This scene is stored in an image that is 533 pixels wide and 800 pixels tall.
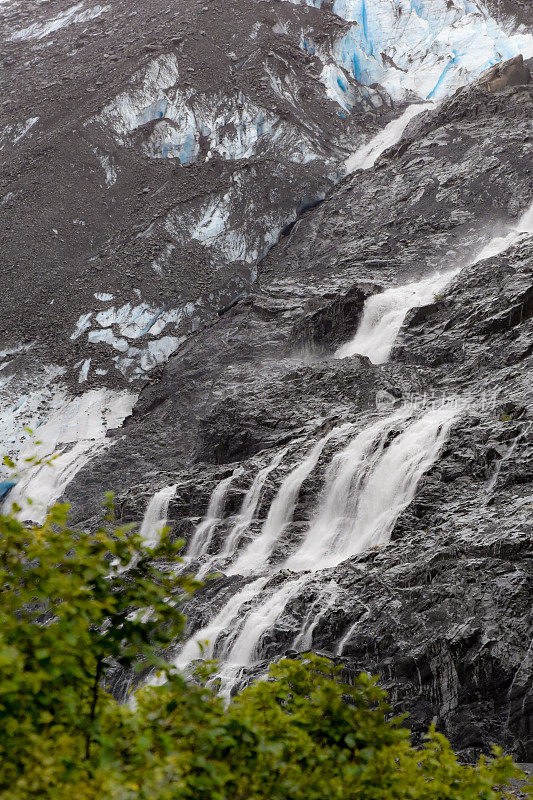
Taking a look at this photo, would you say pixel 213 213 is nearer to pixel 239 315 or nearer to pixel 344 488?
pixel 239 315

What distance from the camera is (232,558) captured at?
19.0 meters

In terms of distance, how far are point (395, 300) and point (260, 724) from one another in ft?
91.2

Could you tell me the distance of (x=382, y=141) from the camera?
47438 mm

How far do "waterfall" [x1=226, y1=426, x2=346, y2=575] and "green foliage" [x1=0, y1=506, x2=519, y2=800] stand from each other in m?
14.8

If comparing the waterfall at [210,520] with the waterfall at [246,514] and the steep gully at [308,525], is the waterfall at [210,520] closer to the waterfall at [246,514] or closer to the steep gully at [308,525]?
the steep gully at [308,525]

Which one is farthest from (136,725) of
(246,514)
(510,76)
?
(510,76)

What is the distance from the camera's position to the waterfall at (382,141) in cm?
4569

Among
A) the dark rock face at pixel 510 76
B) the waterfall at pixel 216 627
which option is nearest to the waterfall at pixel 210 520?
the waterfall at pixel 216 627

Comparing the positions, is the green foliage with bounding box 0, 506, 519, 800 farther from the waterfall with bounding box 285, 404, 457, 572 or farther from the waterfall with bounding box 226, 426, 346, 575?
the waterfall with bounding box 226, 426, 346, 575

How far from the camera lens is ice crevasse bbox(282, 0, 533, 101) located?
5028 centimetres

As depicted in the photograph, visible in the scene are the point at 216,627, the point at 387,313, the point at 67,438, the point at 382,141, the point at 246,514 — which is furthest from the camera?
the point at 382,141

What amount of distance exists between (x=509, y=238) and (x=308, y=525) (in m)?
19.5

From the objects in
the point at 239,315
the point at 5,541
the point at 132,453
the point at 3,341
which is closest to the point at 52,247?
the point at 3,341

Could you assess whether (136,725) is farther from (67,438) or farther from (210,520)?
(67,438)
